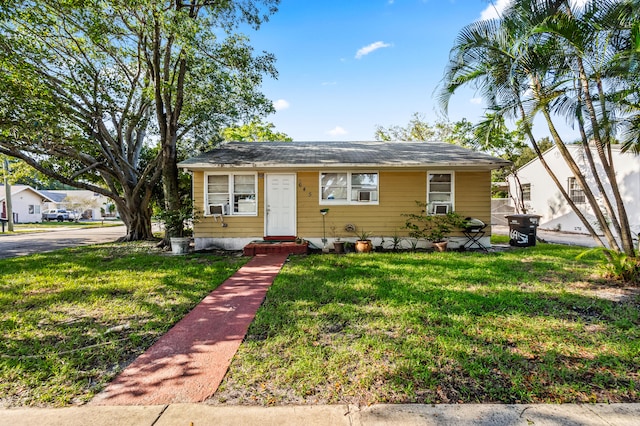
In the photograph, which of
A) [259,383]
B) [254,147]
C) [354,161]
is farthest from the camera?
[254,147]

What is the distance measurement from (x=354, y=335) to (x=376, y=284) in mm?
2013

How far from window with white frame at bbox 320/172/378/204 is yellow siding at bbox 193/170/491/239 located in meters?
0.17

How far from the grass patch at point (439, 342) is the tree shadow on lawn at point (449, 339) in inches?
0.5

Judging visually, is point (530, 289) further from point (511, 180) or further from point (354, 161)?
point (511, 180)

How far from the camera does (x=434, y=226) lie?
9070 millimetres

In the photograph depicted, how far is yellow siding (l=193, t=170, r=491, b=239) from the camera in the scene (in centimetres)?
908

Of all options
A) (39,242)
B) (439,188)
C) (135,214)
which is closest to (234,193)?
(135,214)

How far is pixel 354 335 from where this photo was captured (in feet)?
10.6

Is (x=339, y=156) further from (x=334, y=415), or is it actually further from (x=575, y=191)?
(x=575, y=191)

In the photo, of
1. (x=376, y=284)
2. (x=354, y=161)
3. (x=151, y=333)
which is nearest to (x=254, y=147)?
(x=354, y=161)

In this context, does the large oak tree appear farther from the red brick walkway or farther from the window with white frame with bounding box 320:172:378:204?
the red brick walkway

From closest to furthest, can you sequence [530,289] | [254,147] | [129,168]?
[530,289]
[254,147]
[129,168]

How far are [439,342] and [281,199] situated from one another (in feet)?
22.2

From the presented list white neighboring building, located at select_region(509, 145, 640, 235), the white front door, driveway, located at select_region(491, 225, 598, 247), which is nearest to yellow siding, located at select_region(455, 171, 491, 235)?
driveway, located at select_region(491, 225, 598, 247)
